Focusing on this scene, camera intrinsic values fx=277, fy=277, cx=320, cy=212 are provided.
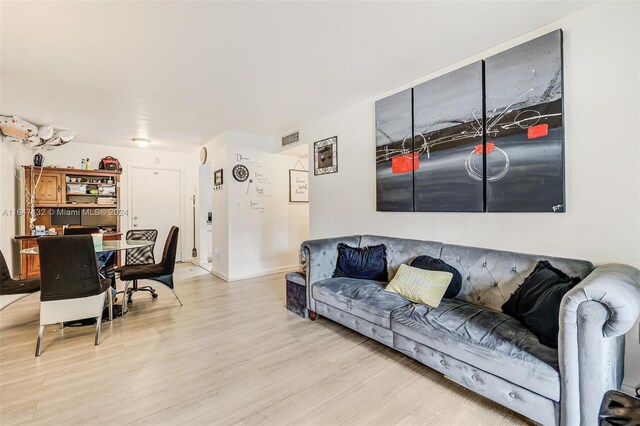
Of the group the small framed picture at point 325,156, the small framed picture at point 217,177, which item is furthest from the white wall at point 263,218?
the small framed picture at point 325,156

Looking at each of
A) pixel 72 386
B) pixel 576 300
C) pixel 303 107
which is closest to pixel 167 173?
pixel 303 107

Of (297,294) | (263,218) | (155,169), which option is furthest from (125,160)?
(297,294)

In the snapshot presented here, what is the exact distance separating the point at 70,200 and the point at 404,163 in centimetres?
595

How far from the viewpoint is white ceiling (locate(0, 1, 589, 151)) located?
183 cm

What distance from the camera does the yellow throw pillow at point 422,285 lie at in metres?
2.17

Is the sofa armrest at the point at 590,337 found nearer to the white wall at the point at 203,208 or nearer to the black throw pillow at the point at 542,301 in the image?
the black throw pillow at the point at 542,301

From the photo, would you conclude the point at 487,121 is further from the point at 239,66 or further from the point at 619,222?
the point at 239,66

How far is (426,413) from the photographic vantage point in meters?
1.62

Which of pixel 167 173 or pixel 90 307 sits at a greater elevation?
pixel 167 173

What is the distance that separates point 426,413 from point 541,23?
8.99 feet

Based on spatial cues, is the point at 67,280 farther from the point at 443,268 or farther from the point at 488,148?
the point at 488,148

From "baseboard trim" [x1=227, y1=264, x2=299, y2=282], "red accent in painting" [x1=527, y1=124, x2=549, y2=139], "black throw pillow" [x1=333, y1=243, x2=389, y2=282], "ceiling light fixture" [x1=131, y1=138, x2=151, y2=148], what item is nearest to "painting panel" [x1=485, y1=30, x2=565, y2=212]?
"red accent in painting" [x1=527, y1=124, x2=549, y2=139]

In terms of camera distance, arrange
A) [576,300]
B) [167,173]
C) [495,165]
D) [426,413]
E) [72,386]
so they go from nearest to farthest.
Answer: [576,300], [426,413], [72,386], [495,165], [167,173]

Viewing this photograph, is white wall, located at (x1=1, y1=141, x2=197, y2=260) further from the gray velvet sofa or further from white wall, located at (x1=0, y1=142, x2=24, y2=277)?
the gray velvet sofa
